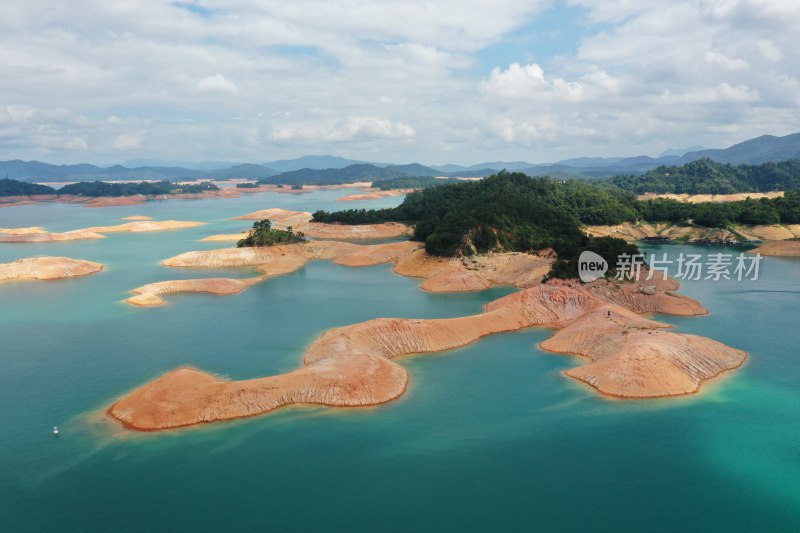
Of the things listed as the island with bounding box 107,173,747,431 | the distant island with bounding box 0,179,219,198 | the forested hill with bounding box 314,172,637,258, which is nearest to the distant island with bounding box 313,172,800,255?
the forested hill with bounding box 314,172,637,258

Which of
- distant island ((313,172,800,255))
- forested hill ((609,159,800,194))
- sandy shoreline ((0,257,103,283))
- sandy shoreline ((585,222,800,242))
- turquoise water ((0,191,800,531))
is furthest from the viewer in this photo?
forested hill ((609,159,800,194))

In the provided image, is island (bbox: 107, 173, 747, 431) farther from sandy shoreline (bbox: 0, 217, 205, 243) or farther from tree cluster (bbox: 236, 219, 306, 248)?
sandy shoreline (bbox: 0, 217, 205, 243)

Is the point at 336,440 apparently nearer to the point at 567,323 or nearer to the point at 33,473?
the point at 33,473

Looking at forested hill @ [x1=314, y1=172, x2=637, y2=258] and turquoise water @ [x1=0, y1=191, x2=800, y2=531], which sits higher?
forested hill @ [x1=314, y1=172, x2=637, y2=258]

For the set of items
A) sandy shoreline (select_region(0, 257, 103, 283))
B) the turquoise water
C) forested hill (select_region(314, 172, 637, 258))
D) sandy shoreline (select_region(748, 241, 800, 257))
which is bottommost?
the turquoise water

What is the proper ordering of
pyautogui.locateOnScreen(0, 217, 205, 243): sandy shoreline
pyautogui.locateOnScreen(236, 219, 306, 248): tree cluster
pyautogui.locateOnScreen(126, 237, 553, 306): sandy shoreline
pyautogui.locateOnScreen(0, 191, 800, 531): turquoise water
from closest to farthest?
1. pyautogui.locateOnScreen(0, 191, 800, 531): turquoise water
2. pyautogui.locateOnScreen(126, 237, 553, 306): sandy shoreline
3. pyautogui.locateOnScreen(236, 219, 306, 248): tree cluster
4. pyautogui.locateOnScreen(0, 217, 205, 243): sandy shoreline

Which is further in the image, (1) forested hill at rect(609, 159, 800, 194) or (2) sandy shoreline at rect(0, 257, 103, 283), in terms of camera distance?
(1) forested hill at rect(609, 159, 800, 194)

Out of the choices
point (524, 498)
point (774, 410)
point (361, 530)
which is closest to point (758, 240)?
point (774, 410)

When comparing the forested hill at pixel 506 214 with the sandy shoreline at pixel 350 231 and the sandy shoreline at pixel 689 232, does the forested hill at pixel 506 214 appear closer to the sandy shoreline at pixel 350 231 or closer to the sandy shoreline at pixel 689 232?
the sandy shoreline at pixel 689 232
